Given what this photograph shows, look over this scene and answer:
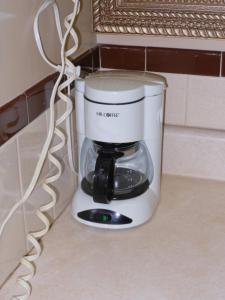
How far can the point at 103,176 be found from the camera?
0.97 meters

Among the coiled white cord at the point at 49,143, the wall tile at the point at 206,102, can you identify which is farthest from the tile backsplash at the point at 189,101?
the coiled white cord at the point at 49,143

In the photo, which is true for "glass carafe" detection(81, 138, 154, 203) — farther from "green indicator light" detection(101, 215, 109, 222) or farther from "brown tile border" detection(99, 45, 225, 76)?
"brown tile border" detection(99, 45, 225, 76)

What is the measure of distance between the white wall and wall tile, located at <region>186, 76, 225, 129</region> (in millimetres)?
373

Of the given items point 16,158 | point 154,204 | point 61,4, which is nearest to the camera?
point 16,158

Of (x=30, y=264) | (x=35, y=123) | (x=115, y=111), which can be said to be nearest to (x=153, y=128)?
(x=115, y=111)

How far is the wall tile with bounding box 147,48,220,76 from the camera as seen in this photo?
1187 mm

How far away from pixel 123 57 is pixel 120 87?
0.28 meters

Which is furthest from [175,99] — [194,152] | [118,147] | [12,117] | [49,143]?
[12,117]

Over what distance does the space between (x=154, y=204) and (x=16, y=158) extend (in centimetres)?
Answer: 36

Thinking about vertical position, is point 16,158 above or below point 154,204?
above

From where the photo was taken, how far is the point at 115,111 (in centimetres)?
97

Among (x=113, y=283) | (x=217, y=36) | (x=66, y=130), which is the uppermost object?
(x=217, y=36)

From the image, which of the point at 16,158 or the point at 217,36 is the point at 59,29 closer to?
the point at 16,158

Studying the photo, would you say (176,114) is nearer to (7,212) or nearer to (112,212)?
(112,212)
